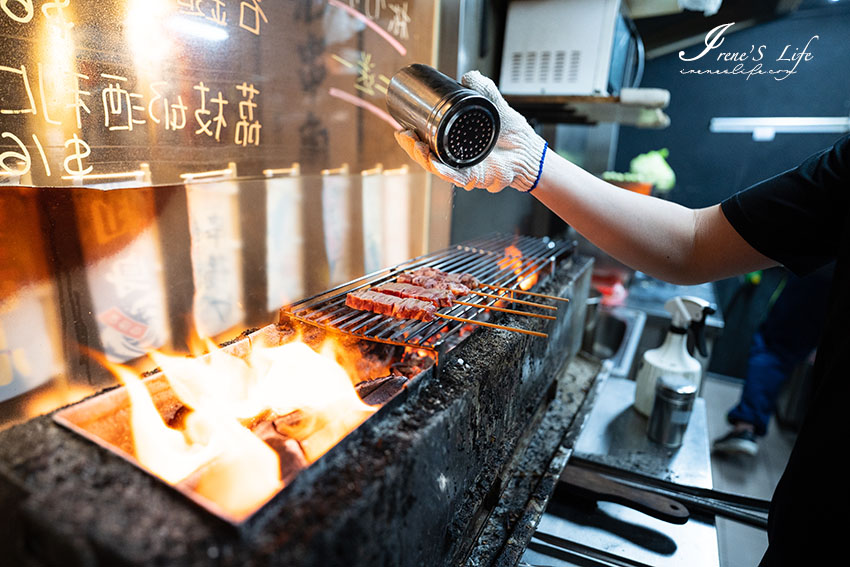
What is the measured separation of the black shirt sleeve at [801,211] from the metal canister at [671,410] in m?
0.94

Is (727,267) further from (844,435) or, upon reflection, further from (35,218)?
(35,218)

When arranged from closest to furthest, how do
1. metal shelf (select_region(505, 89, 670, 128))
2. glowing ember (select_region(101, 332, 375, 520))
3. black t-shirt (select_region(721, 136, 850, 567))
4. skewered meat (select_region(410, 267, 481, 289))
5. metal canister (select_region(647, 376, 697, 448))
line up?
glowing ember (select_region(101, 332, 375, 520)), black t-shirt (select_region(721, 136, 850, 567)), skewered meat (select_region(410, 267, 481, 289)), metal canister (select_region(647, 376, 697, 448)), metal shelf (select_region(505, 89, 670, 128))

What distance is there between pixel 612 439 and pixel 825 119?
1873mm

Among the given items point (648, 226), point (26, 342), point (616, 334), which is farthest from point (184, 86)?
point (616, 334)

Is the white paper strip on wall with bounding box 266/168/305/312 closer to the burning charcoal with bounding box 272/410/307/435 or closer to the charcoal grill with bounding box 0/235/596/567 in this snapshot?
the charcoal grill with bounding box 0/235/596/567

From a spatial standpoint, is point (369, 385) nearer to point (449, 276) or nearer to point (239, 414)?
point (239, 414)

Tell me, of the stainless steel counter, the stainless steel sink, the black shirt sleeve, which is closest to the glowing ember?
the stainless steel counter

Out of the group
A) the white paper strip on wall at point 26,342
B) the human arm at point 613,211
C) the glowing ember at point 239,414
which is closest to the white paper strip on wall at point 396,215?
the human arm at point 613,211

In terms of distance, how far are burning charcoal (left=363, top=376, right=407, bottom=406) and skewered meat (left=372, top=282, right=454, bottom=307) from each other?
408mm

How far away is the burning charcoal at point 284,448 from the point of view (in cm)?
120

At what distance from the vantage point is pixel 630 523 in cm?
203

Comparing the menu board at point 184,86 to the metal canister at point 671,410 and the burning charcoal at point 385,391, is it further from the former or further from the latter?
the metal canister at point 671,410

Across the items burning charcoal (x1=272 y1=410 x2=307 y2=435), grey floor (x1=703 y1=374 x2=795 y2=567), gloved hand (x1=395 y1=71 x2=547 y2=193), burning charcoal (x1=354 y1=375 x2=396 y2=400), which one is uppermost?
gloved hand (x1=395 y1=71 x2=547 y2=193)

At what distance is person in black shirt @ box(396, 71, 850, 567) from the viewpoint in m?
1.36
